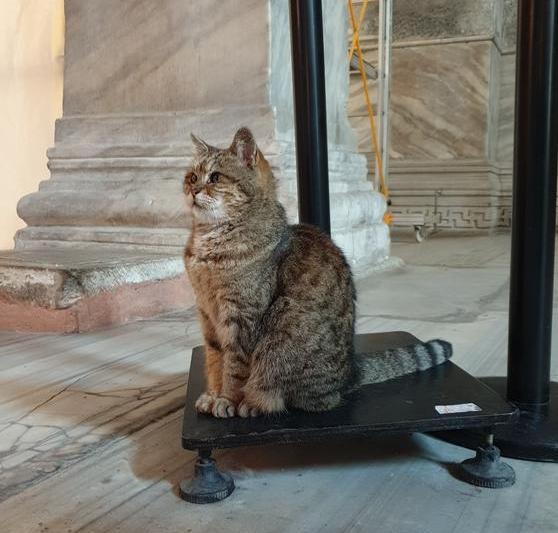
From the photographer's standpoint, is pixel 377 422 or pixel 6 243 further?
pixel 6 243

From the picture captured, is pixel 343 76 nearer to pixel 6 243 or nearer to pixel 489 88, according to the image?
pixel 6 243

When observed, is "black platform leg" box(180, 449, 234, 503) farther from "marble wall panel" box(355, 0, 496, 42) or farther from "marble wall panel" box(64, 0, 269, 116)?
"marble wall panel" box(355, 0, 496, 42)

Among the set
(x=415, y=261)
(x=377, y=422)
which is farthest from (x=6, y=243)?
(x=377, y=422)

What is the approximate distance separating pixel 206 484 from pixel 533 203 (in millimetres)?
770

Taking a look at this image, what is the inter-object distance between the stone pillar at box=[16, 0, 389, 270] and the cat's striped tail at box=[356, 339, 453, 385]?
4.89ft

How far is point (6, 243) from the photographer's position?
150 inches

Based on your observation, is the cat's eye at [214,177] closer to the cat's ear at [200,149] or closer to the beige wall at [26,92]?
the cat's ear at [200,149]

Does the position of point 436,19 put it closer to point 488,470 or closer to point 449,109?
point 449,109

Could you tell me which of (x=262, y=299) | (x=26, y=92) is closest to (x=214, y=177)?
(x=262, y=299)

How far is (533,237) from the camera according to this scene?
1.21m

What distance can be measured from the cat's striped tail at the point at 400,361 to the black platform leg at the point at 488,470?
0.81ft

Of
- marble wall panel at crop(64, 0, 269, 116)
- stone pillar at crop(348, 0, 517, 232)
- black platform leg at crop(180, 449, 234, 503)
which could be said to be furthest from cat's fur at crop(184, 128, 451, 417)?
stone pillar at crop(348, 0, 517, 232)

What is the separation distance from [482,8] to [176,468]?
6.55 metres

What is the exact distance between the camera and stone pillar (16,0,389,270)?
2812mm
